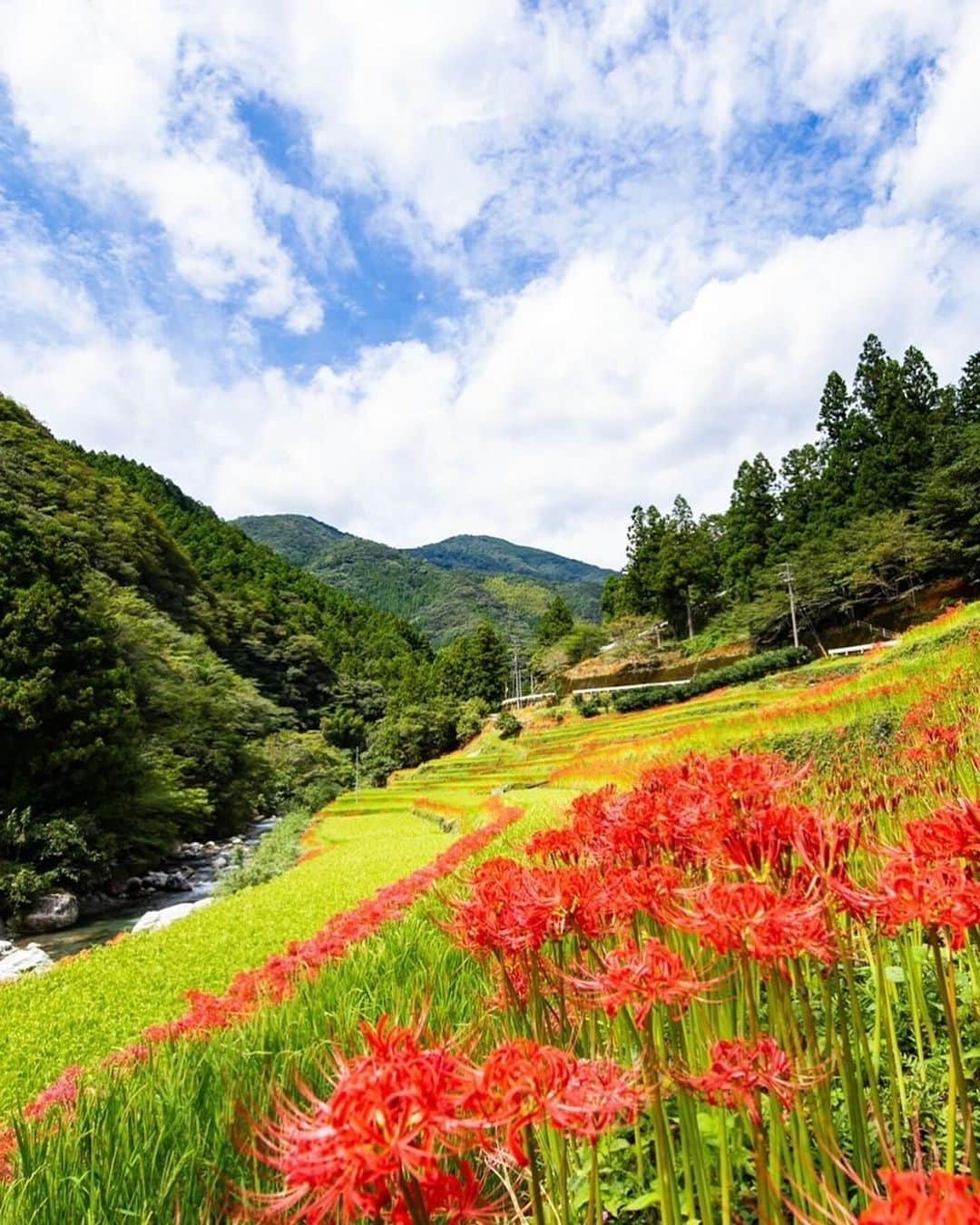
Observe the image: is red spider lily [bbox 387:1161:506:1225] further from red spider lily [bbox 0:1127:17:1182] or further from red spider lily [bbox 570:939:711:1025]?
red spider lily [bbox 0:1127:17:1182]

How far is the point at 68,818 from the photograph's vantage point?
59.3 feet

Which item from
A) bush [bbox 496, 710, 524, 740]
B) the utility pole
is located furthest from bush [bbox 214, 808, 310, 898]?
the utility pole

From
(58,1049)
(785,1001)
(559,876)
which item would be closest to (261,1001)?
(559,876)

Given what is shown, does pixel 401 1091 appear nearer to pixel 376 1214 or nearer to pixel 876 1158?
pixel 376 1214

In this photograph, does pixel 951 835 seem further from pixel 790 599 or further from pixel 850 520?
pixel 850 520

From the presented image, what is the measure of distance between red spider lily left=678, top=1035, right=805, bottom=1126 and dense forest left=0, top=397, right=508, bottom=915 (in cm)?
1856

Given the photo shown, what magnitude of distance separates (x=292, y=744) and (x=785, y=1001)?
45286 millimetres

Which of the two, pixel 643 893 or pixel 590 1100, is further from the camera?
pixel 643 893

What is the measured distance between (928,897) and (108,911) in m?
21.0

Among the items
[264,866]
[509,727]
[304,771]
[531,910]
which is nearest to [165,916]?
[264,866]

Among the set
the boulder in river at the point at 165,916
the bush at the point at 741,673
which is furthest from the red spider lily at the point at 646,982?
the bush at the point at 741,673

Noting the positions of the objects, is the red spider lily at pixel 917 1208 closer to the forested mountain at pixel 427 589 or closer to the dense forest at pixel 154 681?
the dense forest at pixel 154 681

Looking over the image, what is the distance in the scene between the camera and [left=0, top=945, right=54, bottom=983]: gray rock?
11.4m

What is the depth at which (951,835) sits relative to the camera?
1.17 meters
